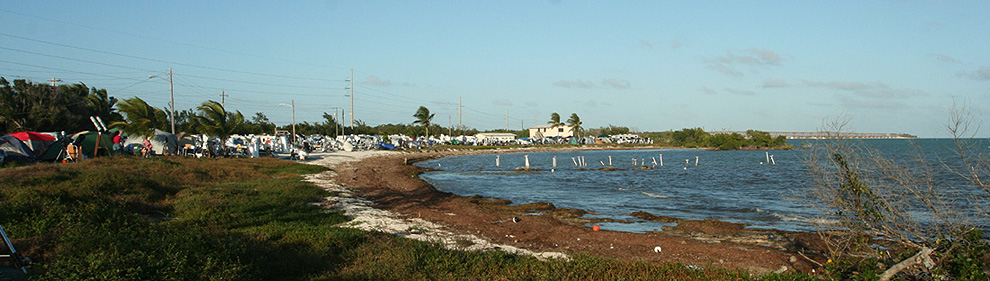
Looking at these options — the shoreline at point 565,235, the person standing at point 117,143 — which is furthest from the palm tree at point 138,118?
the shoreline at point 565,235

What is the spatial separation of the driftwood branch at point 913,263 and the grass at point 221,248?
95 centimetres

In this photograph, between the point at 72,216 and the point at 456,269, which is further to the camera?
the point at 72,216

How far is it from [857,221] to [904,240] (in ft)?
4.18

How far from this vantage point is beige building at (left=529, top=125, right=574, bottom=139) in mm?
131000

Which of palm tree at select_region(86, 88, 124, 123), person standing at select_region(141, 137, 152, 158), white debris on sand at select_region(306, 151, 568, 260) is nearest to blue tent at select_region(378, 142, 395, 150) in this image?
palm tree at select_region(86, 88, 124, 123)

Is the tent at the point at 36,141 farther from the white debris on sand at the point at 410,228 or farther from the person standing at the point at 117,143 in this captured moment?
the white debris on sand at the point at 410,228

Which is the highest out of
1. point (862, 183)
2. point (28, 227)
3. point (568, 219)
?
point (862, 183)

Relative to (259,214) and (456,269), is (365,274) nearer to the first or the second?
(456,269)

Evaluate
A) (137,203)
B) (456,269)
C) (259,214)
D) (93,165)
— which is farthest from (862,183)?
(93,165)

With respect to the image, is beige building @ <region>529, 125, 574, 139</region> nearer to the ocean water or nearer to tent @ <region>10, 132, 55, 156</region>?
the ocean water

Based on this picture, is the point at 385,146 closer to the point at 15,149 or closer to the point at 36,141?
the point at 36,141

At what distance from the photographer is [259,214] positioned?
13508mm

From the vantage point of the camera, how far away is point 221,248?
768 cm

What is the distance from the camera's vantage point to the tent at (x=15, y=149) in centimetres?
2342
